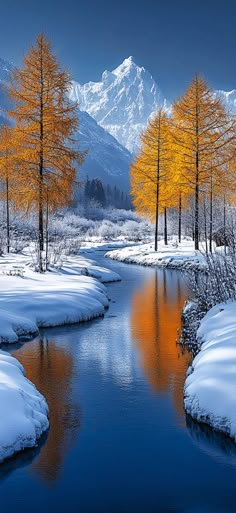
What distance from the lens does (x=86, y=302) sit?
13.3 metres

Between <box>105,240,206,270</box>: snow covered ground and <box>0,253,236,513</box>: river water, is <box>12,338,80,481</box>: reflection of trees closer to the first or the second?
<box>0,253,236,513</box>: river water

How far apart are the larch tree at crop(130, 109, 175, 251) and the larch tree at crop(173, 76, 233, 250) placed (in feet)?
11.7

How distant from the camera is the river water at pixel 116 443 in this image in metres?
4.79

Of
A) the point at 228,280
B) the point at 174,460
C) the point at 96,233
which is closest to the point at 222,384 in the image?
the point at 174,460

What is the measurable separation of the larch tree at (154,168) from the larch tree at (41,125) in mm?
11457

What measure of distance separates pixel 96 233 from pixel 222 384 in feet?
212

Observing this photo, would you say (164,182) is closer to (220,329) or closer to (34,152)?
(34,152)

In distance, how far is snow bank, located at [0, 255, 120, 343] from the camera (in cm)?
1085

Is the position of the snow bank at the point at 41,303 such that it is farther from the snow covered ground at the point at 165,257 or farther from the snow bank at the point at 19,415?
the snow covered ground at the point at 165,257

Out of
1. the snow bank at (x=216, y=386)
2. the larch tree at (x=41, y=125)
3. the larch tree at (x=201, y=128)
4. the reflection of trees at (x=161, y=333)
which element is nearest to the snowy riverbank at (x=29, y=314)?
the reflection of trees at (x=161, y=333)

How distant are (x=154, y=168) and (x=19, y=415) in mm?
26433

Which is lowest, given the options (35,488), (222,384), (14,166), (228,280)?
(35,488)

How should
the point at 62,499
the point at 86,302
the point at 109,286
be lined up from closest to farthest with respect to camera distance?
the point at 62,499 → the point at 86,302 → the point at 109,286

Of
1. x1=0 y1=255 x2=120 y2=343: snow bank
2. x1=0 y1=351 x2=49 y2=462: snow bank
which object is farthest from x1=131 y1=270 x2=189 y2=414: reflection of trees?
x1=0 y1=351 x2=49 y2=462: snow bank
